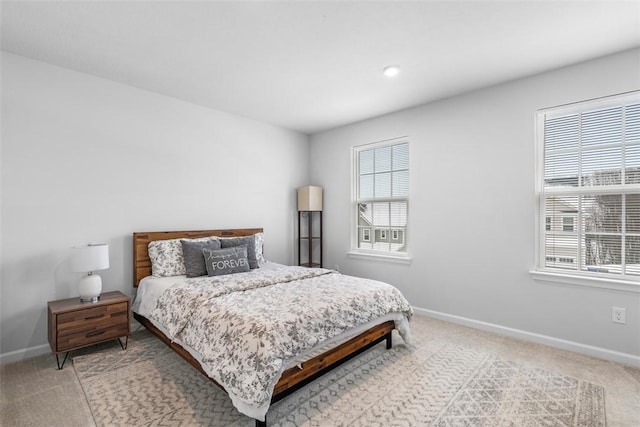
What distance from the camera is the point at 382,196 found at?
14.1 feet

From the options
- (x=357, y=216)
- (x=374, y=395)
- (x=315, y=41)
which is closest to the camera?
(x=374, y=395)

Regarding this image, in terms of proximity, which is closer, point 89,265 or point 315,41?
point 315,41

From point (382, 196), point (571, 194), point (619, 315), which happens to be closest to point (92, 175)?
point (382, 196)

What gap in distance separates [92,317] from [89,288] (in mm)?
256

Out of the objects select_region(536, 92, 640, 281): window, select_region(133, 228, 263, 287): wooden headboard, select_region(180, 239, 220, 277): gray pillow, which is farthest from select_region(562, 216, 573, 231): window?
select_region(133, 228, 263, 287): wooden headboard

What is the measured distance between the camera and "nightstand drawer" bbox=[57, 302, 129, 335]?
2459 mm

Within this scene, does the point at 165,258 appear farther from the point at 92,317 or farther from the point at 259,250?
the point at 259,250

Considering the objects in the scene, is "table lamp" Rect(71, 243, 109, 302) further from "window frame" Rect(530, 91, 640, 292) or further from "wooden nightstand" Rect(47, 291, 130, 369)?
"window frame" Rect(530, 91, 640, 292)

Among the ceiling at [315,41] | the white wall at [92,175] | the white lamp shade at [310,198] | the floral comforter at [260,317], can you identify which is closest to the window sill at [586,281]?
the floral comforter at [260,317]

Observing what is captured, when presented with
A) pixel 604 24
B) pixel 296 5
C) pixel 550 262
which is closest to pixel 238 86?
pixel 296 5

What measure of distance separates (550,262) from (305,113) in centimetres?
324

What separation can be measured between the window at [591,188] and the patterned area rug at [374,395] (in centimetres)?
111

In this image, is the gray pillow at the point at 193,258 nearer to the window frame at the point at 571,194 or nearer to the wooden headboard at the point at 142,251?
the wooden headboard at the point at 142,251

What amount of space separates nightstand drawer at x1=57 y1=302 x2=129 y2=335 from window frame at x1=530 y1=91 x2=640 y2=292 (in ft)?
12.7
